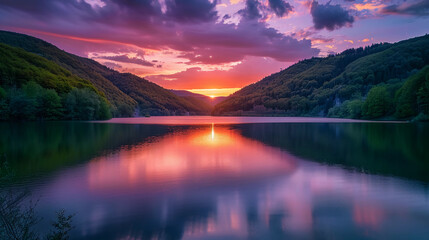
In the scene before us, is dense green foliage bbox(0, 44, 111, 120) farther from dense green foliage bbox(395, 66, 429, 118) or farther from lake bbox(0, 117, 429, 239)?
dense green foliage bbox(395, 66, 429, 118)

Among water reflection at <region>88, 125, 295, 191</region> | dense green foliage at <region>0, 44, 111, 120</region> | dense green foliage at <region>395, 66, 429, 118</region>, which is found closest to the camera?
→ water reflection at <region>88, 125, 295, 191</region>

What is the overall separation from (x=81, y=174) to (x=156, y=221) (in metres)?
8.73

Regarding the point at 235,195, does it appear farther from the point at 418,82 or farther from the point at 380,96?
the point at 380,96

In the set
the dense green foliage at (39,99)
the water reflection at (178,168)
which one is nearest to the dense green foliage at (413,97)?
the water reflection at (178,168)

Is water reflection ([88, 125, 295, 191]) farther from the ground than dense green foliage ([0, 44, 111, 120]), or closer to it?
closer to it

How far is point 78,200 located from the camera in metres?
11.1

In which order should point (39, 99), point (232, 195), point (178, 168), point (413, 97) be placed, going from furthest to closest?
point (39, 99)
point (413, 97)
point (178, 168)
point (232, 195)

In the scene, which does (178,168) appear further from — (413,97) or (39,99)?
(413,97)

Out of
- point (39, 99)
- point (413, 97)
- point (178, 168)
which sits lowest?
point (178, 168)

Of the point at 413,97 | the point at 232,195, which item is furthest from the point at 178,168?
the point at 413,97

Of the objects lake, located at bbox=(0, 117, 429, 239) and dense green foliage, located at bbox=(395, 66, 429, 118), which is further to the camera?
dense green foliage, located at bbox=(395, 66, 429, 118)

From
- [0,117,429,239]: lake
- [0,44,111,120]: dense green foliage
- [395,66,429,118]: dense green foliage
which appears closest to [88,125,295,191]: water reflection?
[0,117,429,239]: lake

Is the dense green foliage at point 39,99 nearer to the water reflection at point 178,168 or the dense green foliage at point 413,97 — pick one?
the water reflection at point 178,168

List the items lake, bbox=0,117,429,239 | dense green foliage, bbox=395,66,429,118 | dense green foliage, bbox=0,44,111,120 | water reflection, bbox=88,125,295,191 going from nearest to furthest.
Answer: lake, bbox=0,117,429,239 → water reflection, bbox=88,125,295,191 → dense green foliage, bbox=395,66,429,118 → dense green foliage, bbox=0,44,111,120
